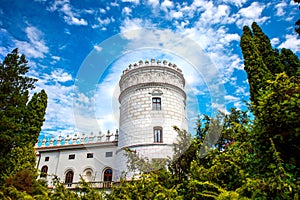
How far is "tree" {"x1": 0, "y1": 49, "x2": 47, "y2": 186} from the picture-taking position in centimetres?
1483

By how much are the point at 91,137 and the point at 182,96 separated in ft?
33.8

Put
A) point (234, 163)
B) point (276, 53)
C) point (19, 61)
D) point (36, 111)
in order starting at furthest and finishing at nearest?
1. point (36, 111)
2. point (19, 61)
3. point (276, 53)
4. point (234, 163)

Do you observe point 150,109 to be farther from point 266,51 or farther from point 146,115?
point 266,51

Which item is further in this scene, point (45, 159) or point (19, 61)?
point (45, 159)

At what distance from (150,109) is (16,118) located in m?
9.56

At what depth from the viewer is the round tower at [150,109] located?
1611cm

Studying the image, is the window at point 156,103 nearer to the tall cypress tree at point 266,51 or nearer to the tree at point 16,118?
the tall cypress tree at point 266,51

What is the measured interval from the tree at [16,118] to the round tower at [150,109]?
691cm

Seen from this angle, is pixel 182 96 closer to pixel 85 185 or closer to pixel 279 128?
pixel 85 185

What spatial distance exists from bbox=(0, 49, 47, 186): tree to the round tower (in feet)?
22.7

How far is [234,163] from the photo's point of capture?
16.5 ft

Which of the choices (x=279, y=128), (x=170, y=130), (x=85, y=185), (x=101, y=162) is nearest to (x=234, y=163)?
(x=279, y=128)

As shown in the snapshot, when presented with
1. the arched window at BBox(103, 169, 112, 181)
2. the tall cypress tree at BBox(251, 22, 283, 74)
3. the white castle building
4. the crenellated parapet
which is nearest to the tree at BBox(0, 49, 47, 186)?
the white castle building

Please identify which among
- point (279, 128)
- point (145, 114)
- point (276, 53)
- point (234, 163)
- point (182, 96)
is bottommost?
point (234, 163)
